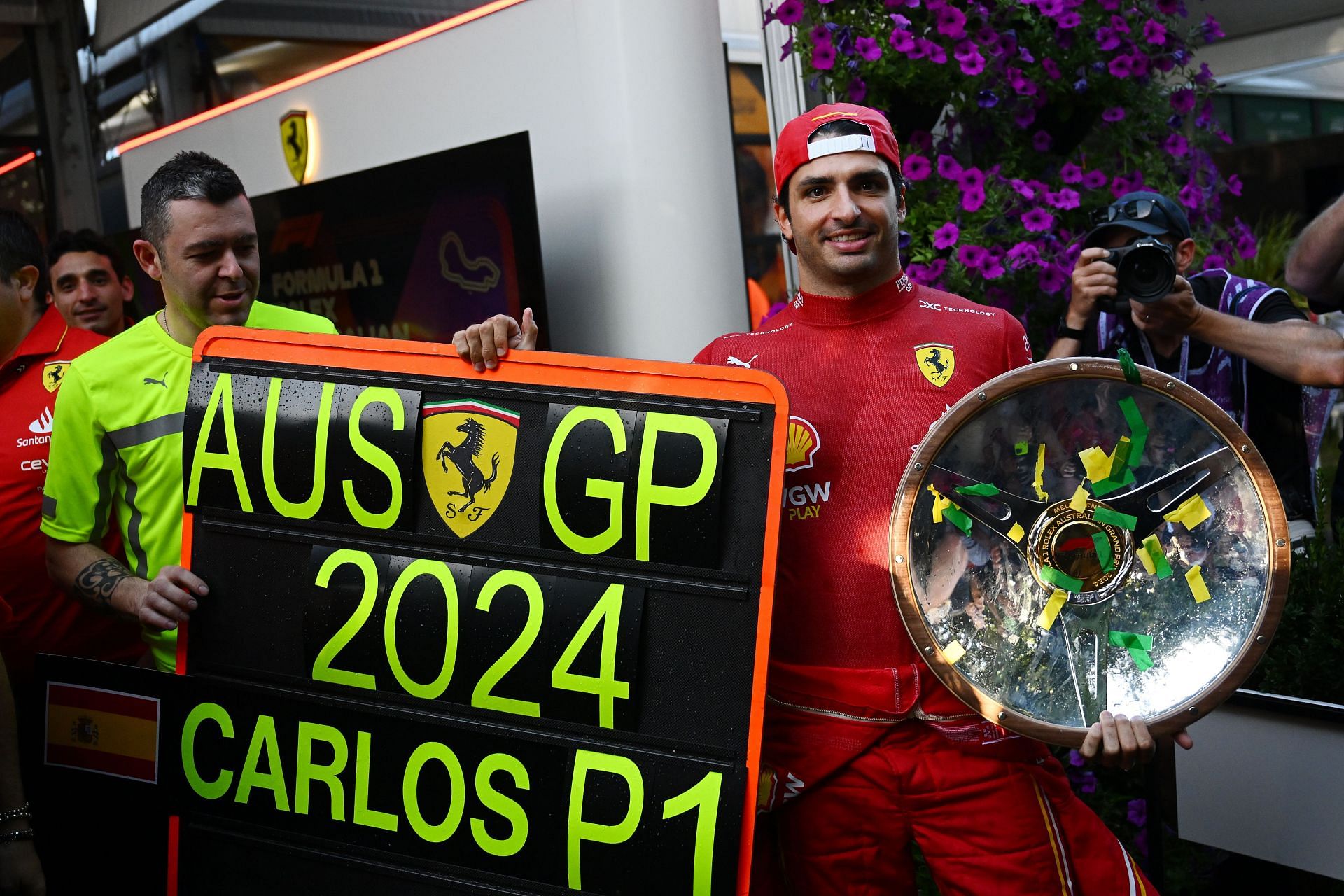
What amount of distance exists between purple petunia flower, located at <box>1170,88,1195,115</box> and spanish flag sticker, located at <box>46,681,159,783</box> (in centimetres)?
273

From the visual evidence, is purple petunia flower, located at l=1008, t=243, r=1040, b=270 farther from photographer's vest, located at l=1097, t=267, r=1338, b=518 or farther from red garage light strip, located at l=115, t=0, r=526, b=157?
red garage light strip, located at l=115, t=0, r=526, b=157

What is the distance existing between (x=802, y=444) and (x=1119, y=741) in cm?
60

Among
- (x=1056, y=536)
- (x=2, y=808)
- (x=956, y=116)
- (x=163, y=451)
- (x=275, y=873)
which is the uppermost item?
(x=956, y=116)

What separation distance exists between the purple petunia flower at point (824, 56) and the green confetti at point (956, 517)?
159 centimetres

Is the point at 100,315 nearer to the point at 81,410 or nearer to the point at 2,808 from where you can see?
the point at 81,410

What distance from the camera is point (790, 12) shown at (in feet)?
9.88

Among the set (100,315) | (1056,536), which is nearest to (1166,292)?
(1056,536)

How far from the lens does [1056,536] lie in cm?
169

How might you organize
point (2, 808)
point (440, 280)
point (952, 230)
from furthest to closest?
point (440, 280)
point (952, 230)
point (2, 808)

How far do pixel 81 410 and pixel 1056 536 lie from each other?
5.45 feet

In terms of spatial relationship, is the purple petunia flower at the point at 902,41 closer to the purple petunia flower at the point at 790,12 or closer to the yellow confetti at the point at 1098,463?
the purple petunia flower at the point at 790,12

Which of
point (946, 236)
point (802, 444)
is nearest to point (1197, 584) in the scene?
point (802, 444)

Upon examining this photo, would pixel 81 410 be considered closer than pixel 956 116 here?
Yes

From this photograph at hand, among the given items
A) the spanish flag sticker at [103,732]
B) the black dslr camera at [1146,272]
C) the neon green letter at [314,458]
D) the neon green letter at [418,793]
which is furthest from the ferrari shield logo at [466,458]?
the black dslr camera at [1146,272]
